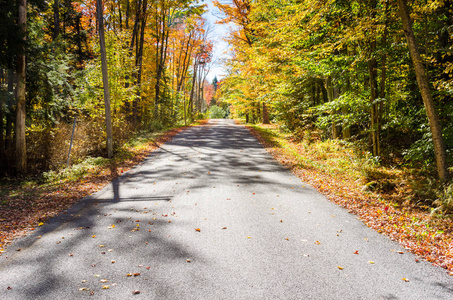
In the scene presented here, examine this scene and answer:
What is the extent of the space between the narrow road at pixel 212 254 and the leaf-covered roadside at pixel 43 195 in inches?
15.2

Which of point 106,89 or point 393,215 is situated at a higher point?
point 106,89

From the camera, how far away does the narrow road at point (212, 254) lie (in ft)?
9.98

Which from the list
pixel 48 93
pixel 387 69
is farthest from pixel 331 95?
pixel 48 93

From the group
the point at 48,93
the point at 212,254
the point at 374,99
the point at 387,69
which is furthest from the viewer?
the point at 48,93

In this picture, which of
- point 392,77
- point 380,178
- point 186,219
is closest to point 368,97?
point 392,77

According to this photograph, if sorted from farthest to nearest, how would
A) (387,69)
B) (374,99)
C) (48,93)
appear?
1. (48,93)
2. (387,69)
3. (374,99)

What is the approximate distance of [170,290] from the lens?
9.91 feet

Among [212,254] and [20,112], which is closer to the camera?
[212,254]

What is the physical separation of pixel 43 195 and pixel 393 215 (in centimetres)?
821

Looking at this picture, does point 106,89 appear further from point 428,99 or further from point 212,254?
point 428,99

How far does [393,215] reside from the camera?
530cm

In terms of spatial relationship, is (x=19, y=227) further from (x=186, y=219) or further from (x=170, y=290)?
(x=170, y=290)

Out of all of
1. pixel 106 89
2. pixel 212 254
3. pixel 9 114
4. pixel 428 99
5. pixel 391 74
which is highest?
pixel 391 74

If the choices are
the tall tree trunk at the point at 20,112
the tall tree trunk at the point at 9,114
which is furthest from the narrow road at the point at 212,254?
the tall tree trunk at the point at 9,114
